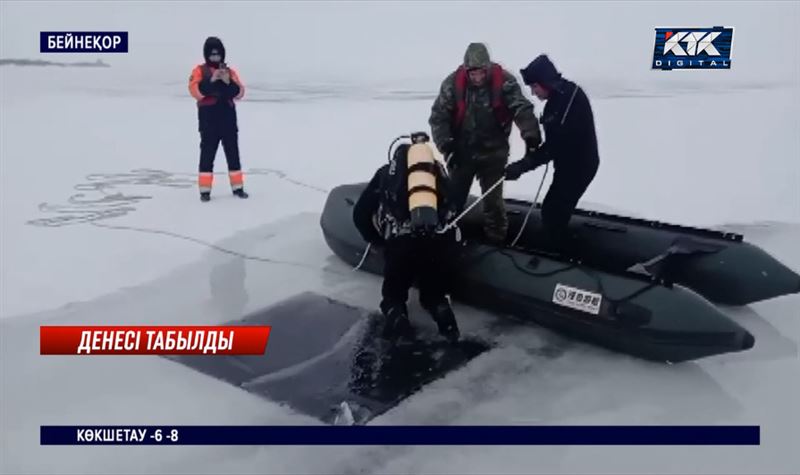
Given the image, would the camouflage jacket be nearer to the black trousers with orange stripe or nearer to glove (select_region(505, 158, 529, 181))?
glove (select_region(505, 158, 529, 181))

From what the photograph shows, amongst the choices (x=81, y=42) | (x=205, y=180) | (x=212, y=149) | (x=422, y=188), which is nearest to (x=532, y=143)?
(x=422, y=188)

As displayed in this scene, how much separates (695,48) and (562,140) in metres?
2.51

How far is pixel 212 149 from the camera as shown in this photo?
5.92 m

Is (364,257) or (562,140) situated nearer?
(562,140)

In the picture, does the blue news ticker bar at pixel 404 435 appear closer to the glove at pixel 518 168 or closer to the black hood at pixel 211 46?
the glove at pixel 518 168

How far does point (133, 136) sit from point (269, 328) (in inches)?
252

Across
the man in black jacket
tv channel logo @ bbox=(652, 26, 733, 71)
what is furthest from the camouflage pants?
tv channel logo @ bbox=(652, 26, 733, 71)

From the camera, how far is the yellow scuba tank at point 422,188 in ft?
10.5

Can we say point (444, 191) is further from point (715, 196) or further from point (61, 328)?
point (715, 196)

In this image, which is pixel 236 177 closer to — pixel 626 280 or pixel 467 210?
pixel 467 210

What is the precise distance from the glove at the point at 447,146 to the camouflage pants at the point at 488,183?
72mm

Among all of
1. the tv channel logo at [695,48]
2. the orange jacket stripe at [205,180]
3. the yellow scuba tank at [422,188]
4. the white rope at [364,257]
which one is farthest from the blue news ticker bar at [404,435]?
the orange jacket stripe at [205,180]

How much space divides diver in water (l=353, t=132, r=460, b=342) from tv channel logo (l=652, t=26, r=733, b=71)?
2.75 metres

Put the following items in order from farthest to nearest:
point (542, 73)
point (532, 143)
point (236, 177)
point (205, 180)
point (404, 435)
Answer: point (236, 177) < point (205, 180) < point (532, 143) < point (542, 73) < point (404, 435)
